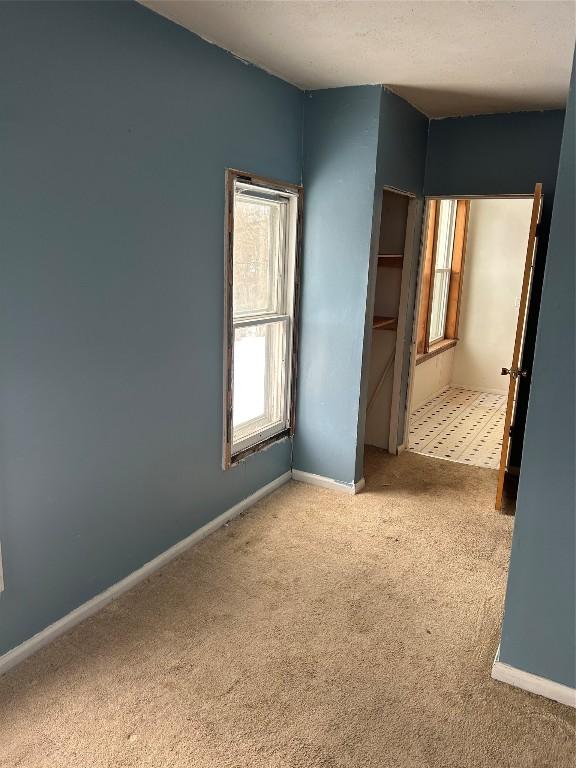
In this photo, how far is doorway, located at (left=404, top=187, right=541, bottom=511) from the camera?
608 centimetres

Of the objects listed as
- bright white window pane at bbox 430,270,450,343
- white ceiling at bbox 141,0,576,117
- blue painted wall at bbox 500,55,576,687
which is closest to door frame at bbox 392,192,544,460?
white ceiling at bbox 141,0,576,117

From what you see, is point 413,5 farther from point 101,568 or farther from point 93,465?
point 101,568

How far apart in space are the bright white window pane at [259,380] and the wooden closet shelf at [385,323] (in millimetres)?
948

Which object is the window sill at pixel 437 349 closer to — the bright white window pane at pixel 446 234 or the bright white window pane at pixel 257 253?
the bright white window pane at pixel 446 234

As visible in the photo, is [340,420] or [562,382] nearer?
[562,382]

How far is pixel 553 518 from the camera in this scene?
6.83ft

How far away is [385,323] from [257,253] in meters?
1.35

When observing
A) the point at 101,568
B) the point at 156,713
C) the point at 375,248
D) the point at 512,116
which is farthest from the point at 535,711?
the point at 512,116

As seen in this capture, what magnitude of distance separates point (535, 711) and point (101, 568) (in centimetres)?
186

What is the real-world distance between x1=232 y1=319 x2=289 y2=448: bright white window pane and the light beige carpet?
0.68 m

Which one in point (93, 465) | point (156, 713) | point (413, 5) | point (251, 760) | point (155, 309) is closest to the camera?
point (251, 760)

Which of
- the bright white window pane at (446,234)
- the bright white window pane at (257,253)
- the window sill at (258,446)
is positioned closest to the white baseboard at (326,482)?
the window sill at (258,446)

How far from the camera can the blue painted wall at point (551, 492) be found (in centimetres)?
192

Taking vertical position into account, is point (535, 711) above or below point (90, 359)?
below
